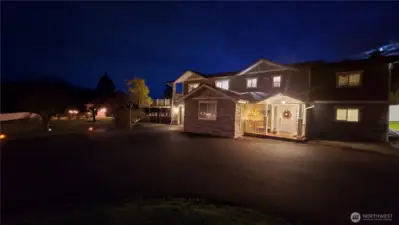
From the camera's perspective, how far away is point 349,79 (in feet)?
50.7

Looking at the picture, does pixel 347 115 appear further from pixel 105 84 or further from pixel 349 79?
pixel 105 84

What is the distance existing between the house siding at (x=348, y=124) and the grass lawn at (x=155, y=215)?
14.3m

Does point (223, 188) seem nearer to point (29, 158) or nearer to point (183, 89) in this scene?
point (29, 158)

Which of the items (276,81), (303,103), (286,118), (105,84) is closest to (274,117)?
(286,118)

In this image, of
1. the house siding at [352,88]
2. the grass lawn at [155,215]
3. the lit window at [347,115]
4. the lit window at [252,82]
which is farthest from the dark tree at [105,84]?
the grass lawn at [155,215]

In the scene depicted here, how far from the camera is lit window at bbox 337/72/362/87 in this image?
15.1 m

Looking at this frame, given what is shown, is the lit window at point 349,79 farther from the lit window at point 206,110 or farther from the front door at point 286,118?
the lit window at point 206,110

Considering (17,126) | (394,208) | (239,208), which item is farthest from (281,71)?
(17,126)

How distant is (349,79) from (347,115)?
2.74m

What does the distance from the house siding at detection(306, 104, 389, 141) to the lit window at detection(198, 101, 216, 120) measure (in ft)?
24.8

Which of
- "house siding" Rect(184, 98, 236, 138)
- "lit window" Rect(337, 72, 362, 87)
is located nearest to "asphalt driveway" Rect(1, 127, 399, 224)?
"house siding" Rect(184, 98, 236, 138)

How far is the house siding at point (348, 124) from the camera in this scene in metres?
14.2

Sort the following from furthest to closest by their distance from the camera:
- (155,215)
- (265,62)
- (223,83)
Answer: (223,83) < (265,62) < (155,215)

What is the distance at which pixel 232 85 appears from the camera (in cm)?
2120
